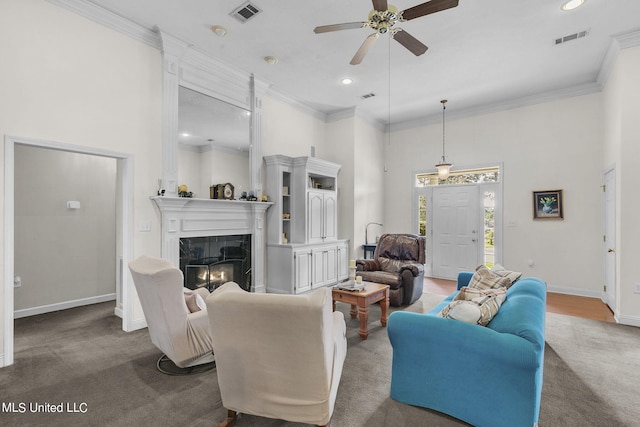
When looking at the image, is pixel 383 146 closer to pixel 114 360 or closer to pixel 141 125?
pixel 141 125

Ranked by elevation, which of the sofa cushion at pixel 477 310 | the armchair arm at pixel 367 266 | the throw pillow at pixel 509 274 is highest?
the throw pillow at pixel 509 274

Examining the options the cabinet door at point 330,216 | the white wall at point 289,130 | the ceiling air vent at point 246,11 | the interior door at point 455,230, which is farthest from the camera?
the interior door at point 455,230

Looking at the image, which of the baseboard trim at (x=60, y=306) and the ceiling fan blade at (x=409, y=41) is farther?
the baseboard trim at (x=60, y=306)

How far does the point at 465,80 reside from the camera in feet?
16.6

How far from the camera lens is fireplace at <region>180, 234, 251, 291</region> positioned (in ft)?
13.4

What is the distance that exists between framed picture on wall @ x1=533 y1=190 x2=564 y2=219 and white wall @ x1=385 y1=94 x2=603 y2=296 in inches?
3.6

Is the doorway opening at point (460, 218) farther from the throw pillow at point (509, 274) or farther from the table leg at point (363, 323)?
the table leg at point (363, 323)

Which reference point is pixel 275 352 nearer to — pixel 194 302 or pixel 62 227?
pixel 194 302

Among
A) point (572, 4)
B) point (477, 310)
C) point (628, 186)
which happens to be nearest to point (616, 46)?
point (572, 4)

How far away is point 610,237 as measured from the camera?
451cm

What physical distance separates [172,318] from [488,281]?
2749mm

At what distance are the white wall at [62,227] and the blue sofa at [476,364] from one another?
4.67m

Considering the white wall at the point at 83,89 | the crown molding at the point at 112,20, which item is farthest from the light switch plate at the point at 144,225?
the crown molding at the point at 112,20

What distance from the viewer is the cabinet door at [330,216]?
578 centimetres
